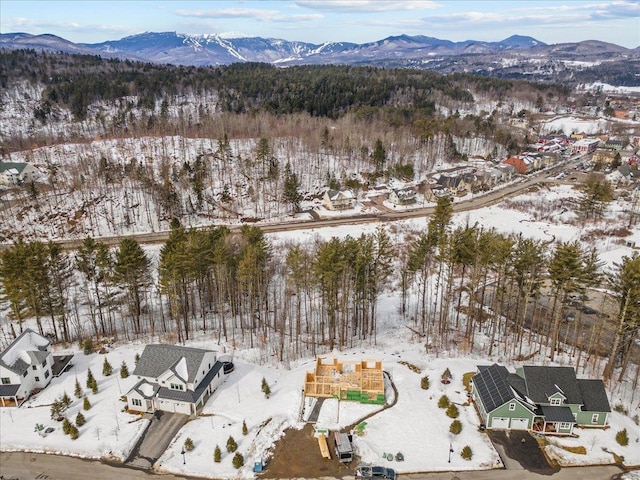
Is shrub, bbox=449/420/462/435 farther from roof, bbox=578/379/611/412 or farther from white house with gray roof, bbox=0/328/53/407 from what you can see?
white house with gray roof, bbox=0/328/53/407

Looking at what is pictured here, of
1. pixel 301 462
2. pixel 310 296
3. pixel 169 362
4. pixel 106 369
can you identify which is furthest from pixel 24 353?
pixel 310 296

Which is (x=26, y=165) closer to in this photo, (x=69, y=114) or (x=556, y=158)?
(x=69, y=114)

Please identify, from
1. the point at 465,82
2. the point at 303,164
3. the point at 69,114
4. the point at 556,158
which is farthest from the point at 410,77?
the point at 69,114

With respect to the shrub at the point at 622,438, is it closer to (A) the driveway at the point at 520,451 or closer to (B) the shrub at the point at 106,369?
(A) the driveway at the point at 520,451

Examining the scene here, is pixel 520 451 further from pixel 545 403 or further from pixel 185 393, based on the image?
pixel 185 393

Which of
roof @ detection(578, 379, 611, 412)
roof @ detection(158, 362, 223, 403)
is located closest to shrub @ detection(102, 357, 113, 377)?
roof @ detection(158, 362, 223, 403)

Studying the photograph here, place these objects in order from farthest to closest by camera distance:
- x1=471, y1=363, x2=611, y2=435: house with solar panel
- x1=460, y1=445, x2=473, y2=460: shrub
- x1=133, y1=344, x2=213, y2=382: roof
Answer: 1. x1=133, y1=344, x2=213, y2=382: roof
2. x1=471, y1=363, x2=611, y2=435: house with solar panel
3. x1=460, y1=445, x2=473, y2=460: shrub
